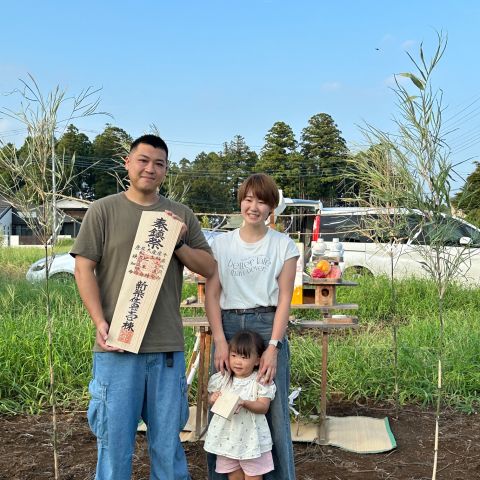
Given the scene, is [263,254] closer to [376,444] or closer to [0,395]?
[376,444]

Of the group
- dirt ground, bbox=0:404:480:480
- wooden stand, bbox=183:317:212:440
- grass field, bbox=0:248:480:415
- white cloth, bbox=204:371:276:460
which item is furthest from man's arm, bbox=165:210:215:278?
grass field, bbox=0:248:480:415

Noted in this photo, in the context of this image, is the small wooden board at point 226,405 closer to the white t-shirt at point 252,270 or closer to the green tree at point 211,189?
the white t-shirt at point 252,270

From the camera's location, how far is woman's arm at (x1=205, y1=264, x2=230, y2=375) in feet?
8.36

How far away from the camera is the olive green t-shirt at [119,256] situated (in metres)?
2.21

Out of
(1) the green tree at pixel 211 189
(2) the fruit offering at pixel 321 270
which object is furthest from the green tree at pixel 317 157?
(2) the fruit offering at pixel 321 270

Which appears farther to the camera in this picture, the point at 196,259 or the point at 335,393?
the point at 335,393

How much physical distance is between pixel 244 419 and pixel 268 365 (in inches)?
11.1

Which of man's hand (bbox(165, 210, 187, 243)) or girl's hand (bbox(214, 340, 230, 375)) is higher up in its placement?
man's hand (bbox(165, 210, 187, 243))

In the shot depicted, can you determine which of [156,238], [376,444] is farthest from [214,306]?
[376,444]

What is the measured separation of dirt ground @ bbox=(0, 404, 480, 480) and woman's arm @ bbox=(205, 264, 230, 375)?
107 cm

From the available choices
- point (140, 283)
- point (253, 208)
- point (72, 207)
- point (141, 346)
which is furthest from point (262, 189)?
point (72, 207)

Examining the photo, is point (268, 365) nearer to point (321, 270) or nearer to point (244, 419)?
point (244, 419)

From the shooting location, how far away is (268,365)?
8.16 feet

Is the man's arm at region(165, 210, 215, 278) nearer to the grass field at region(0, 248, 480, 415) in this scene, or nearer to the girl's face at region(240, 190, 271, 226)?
the girl's face at region(240, 190, 271, 226)
